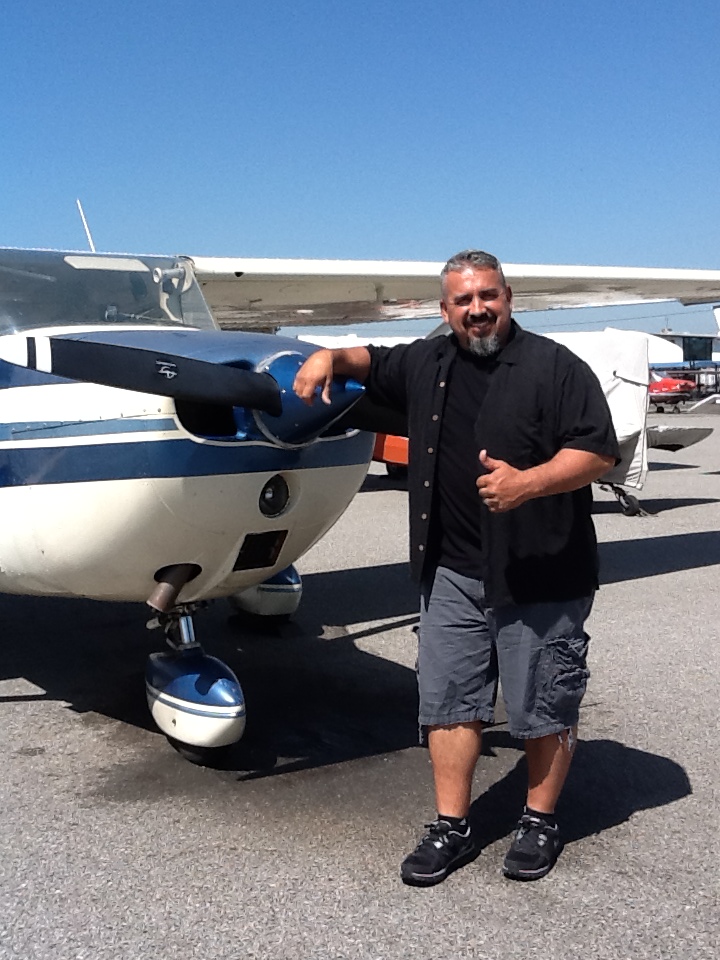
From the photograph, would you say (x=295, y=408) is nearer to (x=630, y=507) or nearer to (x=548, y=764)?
(x=548, y=764)

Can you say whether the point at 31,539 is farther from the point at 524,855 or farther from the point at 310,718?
the point at 524,855

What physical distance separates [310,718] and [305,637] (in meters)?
1.50

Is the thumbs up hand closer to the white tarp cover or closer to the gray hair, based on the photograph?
the gray hair

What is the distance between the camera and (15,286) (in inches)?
185

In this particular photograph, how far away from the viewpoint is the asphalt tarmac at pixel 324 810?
2.71 m

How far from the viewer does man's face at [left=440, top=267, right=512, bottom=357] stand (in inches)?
118

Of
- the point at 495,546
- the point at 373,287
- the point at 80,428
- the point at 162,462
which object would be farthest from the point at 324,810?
the point at 373,287

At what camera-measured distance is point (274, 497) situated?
12.5ft

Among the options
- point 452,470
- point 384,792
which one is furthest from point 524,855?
point 452,470

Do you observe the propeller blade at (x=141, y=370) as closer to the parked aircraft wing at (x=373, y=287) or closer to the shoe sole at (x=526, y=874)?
the shoe sole at (x=526, y=874)

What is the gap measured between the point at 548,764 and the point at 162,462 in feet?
5.47

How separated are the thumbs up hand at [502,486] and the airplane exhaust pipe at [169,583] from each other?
1.54m

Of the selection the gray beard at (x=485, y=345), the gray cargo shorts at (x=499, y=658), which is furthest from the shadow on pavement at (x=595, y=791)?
the gray beard at (x=485, y=345)

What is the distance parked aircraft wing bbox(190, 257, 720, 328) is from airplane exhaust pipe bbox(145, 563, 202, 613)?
303 centimetres
